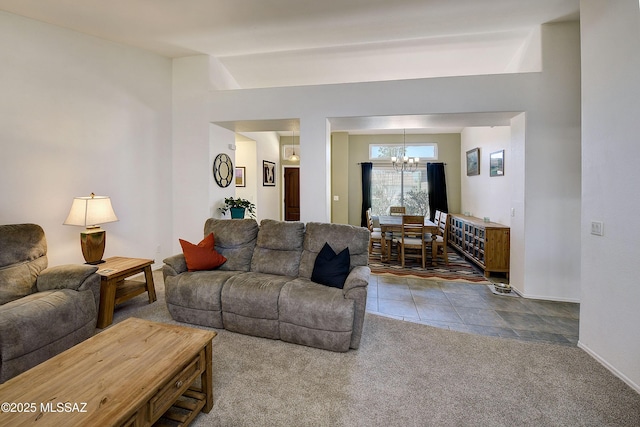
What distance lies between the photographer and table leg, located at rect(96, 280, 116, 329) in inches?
105

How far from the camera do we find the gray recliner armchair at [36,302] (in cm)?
187

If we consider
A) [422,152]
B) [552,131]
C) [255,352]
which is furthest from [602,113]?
[422,152]

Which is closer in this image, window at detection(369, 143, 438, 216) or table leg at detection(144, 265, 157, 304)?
table leg at detection(144, 265, 157, 304)

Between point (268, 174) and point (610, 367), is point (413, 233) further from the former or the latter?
point (268, 174)

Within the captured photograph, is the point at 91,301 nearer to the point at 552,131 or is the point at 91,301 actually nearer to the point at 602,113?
the point at 602,113

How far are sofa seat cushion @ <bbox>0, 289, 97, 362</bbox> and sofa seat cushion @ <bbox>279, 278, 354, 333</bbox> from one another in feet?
5.46

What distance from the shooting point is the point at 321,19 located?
126 inches

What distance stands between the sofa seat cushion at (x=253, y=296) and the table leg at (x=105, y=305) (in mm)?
1153

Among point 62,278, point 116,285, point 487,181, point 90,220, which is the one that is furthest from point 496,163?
point 62,278

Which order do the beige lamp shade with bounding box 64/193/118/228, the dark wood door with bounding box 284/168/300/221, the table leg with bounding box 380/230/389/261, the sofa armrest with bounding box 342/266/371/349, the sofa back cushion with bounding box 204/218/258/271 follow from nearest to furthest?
the sofa armrest with bounding box 342/266/371/349, the beige lamp shade with bounding box 64/193/118/228, the sofa back cushion with bounding box 204/218/258/271, the table leg with bounding box 380/230/389/261, the dark wood door with bounding box 284/168/300/221

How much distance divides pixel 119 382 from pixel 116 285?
1.98 m

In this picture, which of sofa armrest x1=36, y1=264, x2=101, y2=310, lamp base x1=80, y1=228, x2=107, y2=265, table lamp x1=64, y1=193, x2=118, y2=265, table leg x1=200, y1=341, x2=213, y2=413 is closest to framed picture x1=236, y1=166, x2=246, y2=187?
table lamp x1=64, y1=193, x2=118, y2=265

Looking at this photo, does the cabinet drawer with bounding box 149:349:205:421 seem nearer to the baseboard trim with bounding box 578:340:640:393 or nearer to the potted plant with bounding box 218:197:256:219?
the baseboard trim with bounding box 578:340:640:393

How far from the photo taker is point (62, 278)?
2393 millimetres
